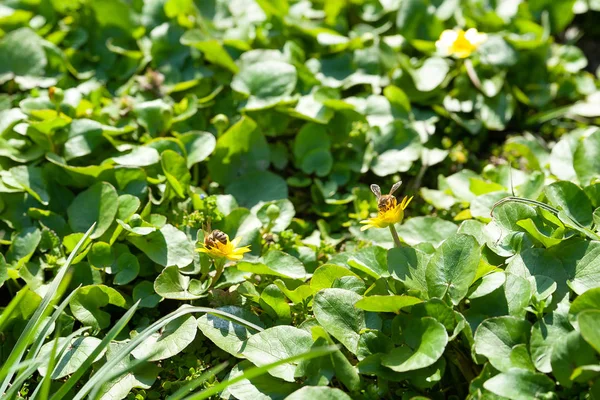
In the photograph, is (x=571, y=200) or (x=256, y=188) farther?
(x=256, y=188)

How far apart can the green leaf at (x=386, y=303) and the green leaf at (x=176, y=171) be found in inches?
33.1

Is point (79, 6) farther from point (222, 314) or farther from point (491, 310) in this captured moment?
point (491, 310)

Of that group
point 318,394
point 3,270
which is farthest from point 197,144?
point 318,394

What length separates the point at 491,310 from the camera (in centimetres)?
175

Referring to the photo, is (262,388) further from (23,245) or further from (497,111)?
(497,111)

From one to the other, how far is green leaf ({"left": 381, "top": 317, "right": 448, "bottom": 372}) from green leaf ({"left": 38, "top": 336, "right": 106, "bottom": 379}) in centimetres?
79

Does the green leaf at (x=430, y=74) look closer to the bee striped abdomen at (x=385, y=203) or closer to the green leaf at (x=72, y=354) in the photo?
the bee striped abdomen at (x=385, y=203)

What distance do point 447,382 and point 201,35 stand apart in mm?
1787

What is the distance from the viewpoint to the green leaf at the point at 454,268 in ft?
5.69

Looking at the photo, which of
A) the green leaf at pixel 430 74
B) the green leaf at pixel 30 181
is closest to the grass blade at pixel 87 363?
the green leaf at pixel 30 181

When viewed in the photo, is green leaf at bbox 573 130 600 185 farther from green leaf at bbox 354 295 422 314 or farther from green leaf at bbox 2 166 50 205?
green leaf at bbox 2 166 50 205

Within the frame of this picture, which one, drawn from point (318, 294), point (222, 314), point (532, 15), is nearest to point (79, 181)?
point (222, 314)

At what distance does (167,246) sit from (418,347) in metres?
0.86

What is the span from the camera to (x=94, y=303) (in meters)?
1.98
